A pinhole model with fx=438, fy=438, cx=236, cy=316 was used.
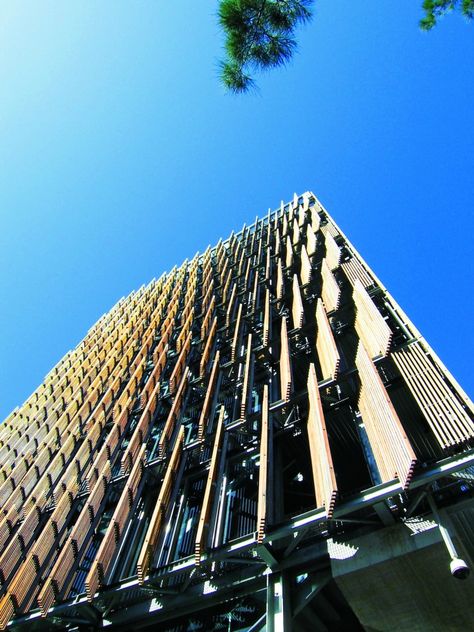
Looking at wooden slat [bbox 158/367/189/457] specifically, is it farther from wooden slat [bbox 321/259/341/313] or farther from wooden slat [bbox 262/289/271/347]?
wooden slat [bbox 321/259/341/313]

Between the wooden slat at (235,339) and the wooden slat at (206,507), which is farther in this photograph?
the wooden slat at (235,339)

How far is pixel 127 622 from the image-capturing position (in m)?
8.53

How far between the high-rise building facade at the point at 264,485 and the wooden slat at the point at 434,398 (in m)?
0.04

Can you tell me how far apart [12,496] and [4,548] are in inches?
92.9

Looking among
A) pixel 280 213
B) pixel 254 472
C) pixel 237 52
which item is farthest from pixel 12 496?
pixel 280 213

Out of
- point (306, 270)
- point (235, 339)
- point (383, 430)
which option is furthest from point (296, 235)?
point (383, 430)

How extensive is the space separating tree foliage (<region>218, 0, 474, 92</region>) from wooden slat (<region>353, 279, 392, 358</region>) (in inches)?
243

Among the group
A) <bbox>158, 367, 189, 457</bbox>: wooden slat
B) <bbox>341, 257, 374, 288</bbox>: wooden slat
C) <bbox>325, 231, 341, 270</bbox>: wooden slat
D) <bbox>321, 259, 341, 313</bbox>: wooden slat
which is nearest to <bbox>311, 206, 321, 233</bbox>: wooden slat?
<bbox>325, 231, 341, 270</bbox>: wooden slat

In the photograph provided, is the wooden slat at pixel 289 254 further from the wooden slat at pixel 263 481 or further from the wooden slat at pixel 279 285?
the wooden slat at pixel 263 481

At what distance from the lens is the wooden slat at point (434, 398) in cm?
717

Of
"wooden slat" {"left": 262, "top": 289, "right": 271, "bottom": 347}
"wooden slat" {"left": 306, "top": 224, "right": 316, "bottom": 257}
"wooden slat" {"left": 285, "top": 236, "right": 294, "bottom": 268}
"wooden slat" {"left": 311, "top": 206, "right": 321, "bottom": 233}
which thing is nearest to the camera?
"wooden slat" {"left": 262, "top": 289, "right": 271, "bottom": 347}

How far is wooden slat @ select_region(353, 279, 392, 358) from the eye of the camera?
10031 millimetres

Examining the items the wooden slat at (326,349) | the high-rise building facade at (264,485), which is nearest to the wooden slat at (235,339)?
the high-rise building facade at (264,485)

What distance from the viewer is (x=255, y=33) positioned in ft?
30.2
